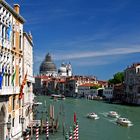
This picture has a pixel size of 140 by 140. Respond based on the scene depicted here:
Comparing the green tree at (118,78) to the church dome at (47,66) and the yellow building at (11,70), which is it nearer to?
the church dome at (47,66)

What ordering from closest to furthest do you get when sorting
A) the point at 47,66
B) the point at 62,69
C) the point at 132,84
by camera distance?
1. the point at 132,84
2. the point at 47,66
3. the point at 62,69

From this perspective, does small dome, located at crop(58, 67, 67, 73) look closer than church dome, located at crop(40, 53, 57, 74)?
No

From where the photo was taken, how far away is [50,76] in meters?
123

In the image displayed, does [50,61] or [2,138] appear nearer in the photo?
[2,138]

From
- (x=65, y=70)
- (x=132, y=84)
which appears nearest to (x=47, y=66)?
(x=65, y=70)

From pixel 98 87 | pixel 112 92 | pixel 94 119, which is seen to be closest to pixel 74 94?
pixel 98 87

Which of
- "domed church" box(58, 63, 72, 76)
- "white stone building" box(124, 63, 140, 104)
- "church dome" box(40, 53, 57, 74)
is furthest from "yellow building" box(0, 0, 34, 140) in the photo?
"domed church" box(58, 63, 72, 76)

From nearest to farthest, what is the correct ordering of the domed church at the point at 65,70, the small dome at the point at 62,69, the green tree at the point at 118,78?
the green tree at the point at 118,78 < the small dome at the point at 62,69 < the domed church at the point at 65,70

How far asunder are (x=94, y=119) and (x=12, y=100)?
17752mm

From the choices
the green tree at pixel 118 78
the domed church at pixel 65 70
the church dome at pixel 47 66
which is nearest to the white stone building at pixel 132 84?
the green tree at pixel 118 78

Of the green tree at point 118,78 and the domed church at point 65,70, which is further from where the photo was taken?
the domed church at point 65,70

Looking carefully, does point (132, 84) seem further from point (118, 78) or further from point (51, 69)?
point (51, 69)

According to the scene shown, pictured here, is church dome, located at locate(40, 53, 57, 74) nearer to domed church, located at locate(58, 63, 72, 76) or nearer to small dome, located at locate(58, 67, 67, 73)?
small dome, located at locate(58, 67, 67, 73)

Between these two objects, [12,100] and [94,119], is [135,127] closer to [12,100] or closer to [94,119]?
[94,119]
